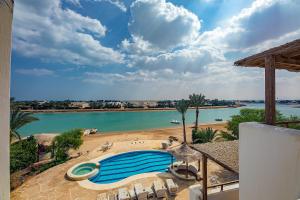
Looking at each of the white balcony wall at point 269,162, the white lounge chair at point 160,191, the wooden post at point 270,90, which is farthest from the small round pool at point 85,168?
the wooden post at point 270,90

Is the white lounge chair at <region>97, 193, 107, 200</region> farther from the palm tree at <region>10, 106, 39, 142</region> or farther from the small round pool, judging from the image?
the palm tree at <region>10, 106, 39, 142</region>

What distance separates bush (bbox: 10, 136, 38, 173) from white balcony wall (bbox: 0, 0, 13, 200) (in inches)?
409

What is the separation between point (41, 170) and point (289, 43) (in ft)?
48.6

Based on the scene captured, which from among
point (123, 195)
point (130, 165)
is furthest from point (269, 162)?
point (130, 165)

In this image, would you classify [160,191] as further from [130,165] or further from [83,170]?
[83,170]

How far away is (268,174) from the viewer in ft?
9.91

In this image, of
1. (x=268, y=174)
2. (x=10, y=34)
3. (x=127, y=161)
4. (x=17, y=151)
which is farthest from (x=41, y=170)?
(x=268, y=174)

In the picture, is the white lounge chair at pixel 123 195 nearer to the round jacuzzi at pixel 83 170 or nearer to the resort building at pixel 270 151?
the round jacuzzi at pixel 83 170

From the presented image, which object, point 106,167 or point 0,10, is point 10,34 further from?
point 106,167

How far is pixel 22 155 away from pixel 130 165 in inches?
299

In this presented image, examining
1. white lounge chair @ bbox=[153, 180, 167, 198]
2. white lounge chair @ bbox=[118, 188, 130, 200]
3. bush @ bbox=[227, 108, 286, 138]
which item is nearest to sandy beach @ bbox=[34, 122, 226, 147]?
bush @ bbox=[227, 108, 286, 138]

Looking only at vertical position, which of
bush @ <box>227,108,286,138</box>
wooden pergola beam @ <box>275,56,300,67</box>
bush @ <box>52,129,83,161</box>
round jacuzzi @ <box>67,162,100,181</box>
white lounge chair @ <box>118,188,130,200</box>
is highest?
wooden pergola beam @ <box>275,56,300,67</box>

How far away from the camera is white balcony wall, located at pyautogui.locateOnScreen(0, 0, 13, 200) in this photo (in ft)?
8.55

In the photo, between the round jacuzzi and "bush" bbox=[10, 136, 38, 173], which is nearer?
the round jacuzzi
